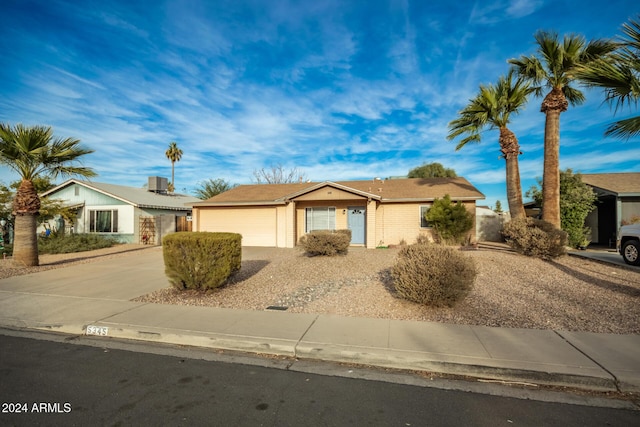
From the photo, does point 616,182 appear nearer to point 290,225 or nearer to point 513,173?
point 513,173

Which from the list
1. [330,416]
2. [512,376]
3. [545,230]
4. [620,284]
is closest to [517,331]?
[512,376]

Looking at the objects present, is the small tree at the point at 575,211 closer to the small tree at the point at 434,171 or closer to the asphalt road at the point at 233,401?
the asphalt road at the point at 233,401

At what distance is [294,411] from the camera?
3324 millimetres

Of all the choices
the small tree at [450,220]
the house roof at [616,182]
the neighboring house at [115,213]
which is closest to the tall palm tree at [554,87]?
the small tree at [450,220]

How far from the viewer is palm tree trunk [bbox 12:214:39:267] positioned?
37.4 feet

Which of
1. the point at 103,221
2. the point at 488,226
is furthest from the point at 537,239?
the point at 103,221

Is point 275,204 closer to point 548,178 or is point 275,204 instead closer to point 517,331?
point 548,178

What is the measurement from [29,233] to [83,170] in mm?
2796

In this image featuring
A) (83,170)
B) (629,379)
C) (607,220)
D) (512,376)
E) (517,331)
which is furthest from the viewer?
(607,220)

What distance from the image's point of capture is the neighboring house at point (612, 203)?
53.1 feet

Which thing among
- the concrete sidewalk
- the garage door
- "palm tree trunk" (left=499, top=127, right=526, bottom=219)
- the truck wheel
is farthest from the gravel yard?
the garage door

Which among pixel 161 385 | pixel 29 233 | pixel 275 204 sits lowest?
pixel 161 385

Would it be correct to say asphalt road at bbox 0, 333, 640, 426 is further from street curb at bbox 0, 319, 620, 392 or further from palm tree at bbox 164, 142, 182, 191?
palm tree at bbox 164, 142, 182, 191

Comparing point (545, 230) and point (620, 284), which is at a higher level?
point (545, 230)
